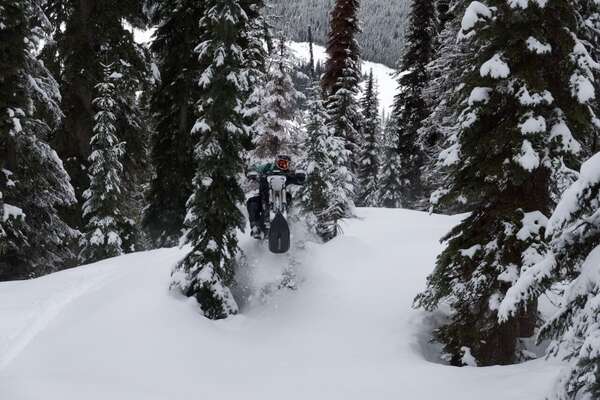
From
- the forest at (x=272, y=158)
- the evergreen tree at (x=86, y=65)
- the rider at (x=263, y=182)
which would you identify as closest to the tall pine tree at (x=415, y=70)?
the forest at (x=272, y=158)

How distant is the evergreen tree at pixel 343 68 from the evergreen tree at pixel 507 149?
926 inches

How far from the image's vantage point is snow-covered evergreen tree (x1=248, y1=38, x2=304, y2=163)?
2439 cm

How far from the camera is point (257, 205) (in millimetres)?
11430

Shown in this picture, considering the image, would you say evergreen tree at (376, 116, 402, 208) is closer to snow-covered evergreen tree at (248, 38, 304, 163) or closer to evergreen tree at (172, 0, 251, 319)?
snow-covered evergreen tree at (248, 38, 304, 163)

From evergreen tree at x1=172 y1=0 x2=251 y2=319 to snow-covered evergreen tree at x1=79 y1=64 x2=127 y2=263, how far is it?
997 centimetres

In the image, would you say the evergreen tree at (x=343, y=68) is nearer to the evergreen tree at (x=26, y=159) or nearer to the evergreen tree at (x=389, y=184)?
the evergreen tree at (x=389, y=184)

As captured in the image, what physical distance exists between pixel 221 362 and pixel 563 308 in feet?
20.2

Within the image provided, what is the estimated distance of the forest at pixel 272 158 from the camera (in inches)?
287

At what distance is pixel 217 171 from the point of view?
35.4 ft

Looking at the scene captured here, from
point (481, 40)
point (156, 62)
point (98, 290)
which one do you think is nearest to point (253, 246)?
point (98, 290)

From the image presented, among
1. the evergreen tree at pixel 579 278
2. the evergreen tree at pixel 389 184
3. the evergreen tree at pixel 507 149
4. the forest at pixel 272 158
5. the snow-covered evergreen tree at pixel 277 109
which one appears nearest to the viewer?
the evergreen tree at pixel 579 278

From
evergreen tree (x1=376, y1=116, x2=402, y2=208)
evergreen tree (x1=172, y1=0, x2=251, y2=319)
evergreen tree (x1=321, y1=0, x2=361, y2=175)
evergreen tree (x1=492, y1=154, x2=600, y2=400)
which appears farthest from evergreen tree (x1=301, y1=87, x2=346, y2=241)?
evergreen tree (x1=376, y1=116, x2=402, y2=208)

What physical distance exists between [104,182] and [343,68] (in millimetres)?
18783

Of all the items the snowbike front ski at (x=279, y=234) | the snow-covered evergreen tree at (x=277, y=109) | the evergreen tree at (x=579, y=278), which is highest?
the snow-covered evergreen tree at (x=277, y=109)
